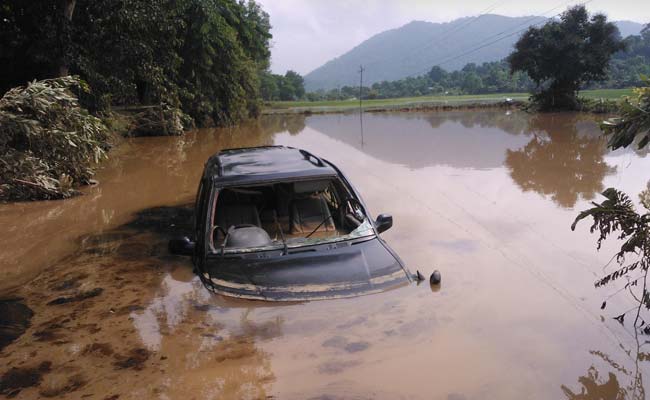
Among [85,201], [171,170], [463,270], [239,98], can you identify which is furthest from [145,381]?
[239,98]

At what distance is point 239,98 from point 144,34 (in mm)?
14883

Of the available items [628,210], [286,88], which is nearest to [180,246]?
[628,210]

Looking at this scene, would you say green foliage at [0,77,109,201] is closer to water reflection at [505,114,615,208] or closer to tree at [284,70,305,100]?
water reflection at [505,114,615,208]

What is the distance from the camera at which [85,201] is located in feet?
40.1

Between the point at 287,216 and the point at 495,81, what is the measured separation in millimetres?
102567

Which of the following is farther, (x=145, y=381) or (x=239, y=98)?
(x=239, y=98)

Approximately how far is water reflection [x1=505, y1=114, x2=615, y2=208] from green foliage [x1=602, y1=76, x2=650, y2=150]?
6781mm

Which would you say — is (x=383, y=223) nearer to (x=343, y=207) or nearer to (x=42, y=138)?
(x=343, y=207)

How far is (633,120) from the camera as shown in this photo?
4.38 m

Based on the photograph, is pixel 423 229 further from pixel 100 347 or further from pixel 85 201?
pixel 85 201

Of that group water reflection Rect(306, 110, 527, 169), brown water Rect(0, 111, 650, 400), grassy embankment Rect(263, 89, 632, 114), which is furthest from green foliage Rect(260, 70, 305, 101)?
brown water Rect(0, 111, 650, 400)

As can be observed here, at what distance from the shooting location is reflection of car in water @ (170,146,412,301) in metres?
5.33

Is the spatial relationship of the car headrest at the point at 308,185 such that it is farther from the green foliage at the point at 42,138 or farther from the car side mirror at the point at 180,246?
the green foliage at the point at 42,138

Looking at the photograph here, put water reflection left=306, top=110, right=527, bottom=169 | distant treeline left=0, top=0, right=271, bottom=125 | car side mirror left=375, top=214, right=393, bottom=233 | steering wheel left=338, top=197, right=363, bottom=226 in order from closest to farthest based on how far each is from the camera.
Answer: car side mirror left=375, top=214, right=393, bottom=233 → steering wheel left=338, top=197, right=363, bottom=226 → distant treeline left=0, top=0, right=271, bottom=125 → water reflection left=306, top=110, right=527, bottom=169
